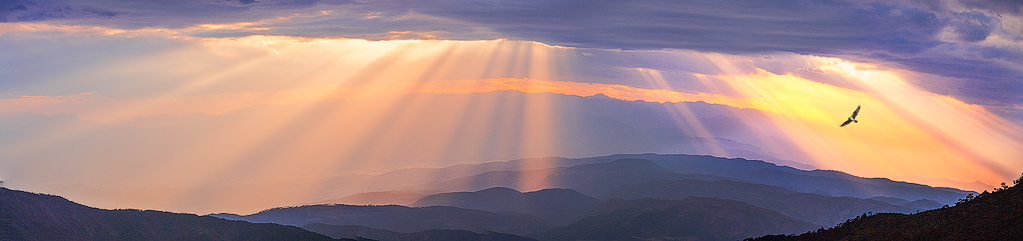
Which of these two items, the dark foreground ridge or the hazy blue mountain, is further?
the hazy blue mountain

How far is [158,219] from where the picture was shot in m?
136

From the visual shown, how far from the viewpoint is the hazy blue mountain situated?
117 meters

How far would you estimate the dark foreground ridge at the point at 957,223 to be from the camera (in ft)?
158

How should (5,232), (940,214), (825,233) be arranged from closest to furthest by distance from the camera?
(940,214) < (825,233) < (5,232)

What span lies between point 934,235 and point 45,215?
454 ft

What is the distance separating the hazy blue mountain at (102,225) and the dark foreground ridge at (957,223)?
11374 centimetres

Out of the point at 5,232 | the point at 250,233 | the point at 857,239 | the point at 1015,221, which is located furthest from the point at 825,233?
the point at 5,232

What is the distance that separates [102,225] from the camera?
415ft

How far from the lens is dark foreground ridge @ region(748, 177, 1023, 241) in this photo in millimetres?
48125

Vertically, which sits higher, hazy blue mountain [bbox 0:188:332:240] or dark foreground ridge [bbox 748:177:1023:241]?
hazy blue mountain [bbox 0:188:332:240]

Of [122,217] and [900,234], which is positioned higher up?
[122,217]

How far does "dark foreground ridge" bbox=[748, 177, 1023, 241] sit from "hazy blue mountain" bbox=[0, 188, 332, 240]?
113742 millimetres

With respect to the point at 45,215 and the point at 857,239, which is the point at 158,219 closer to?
the point at 45,215

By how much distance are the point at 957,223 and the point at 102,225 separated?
446 feet
